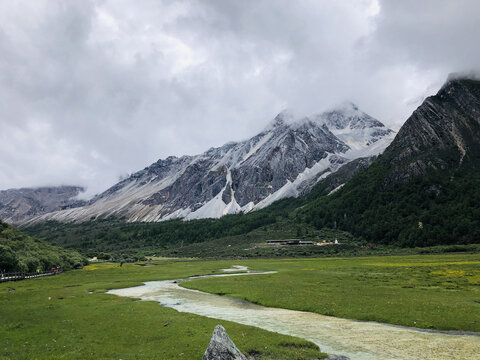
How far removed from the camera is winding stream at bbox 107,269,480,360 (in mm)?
24062

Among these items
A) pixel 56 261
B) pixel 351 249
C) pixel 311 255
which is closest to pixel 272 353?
pixel 56 261

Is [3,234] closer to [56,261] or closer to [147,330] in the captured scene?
[56,261]

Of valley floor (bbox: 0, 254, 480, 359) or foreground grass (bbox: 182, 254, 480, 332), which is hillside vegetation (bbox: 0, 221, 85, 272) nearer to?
valley floor (bbox: 0, 254, 480, 359)

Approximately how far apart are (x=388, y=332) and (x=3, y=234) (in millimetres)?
138819

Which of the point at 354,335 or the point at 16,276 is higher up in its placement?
the point at 16,276

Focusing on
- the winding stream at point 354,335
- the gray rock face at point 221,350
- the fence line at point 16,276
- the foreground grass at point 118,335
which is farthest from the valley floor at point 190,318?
the fence line at point 16,276

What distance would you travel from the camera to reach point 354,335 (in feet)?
96.1

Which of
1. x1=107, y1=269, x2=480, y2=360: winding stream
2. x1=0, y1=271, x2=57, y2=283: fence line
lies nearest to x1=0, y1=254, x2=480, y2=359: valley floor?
x1=107, y1=269, x2=480, y2=360: winding stream

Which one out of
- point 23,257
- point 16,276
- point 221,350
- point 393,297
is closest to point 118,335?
point 221,350

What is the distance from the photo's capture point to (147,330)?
102 ft

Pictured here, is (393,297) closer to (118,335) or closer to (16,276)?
(118,335)

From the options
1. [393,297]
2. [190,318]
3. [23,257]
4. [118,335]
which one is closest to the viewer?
[118,335]

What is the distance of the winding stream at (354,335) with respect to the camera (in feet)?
78.9

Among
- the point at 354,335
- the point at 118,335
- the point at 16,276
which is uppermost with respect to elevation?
the point at 16,276
